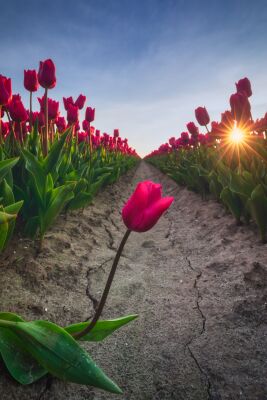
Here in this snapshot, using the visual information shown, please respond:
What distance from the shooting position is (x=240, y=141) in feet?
10.4

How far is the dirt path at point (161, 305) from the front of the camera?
3.77ft

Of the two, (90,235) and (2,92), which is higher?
(2,92)

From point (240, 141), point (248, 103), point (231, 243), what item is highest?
point (248, 103)

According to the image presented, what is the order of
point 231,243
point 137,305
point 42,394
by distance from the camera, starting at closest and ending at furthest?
point 42,394 < point 137,305 < point 231,243

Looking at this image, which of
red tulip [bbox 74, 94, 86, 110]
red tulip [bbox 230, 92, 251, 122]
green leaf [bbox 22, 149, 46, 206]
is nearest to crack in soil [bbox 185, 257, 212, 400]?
Result: green leaf [bbox 22, 149, 46, 206]

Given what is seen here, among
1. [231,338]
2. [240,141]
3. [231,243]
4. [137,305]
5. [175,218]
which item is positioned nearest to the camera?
[231,338]

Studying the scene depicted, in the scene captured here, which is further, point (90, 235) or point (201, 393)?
point (90, 235)

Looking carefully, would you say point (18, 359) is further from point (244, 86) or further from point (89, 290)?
point (244, 86)

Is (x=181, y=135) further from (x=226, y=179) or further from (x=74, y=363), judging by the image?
(x=74, y=363)

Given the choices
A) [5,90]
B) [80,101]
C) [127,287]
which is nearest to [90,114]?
[80,101]

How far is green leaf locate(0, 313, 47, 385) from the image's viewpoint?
1013 mm

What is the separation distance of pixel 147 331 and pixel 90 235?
1.57 meters

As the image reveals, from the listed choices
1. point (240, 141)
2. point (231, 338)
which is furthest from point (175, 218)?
point (231, 338)

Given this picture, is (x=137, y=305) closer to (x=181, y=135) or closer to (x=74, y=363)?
(x=74, y=363)
